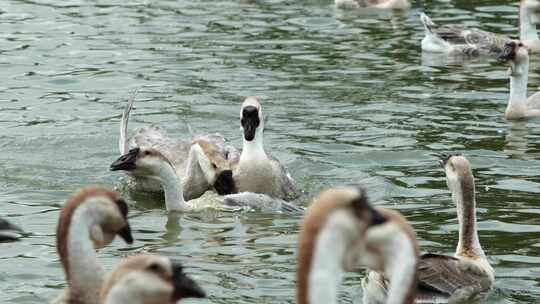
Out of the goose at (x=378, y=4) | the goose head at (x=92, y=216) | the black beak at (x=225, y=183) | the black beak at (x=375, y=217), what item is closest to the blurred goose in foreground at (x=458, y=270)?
the goose head at (x=92, y=216)

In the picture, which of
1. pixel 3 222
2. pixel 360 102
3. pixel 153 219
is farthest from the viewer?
pixel 360 102

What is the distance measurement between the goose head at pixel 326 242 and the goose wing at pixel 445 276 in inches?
167

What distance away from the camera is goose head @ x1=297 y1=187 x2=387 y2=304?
6918mm

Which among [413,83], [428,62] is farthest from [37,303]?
[428,62]

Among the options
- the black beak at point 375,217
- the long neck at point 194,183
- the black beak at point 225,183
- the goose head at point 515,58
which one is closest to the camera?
the black beak at point 375,217

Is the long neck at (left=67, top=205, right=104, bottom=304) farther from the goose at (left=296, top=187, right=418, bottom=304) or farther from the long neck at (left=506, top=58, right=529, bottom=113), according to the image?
the long neck at (left=506, top=58, right=529, bottom=113)

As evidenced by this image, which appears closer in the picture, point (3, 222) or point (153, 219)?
point (3, 222)

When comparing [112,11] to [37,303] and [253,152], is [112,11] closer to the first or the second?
[253,152]

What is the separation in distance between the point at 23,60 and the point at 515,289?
13.1 meters

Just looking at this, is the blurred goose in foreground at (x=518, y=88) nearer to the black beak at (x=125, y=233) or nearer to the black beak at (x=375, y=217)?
the black beak at (x=125, y=233)

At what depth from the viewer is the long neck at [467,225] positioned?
12.1 m

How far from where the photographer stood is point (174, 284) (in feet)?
24.8

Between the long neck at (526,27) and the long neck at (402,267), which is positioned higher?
the long neck at (402,267)

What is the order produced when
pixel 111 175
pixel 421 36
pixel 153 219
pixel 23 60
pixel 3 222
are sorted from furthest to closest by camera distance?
pixel 421 36, pixel 23 60, pixel 111 175, pixel 153 219, pixel 3 222
